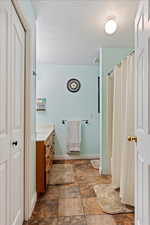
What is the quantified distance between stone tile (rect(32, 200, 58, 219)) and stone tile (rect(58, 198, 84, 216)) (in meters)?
0.06

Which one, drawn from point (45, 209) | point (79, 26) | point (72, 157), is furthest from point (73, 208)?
point (72, 157)

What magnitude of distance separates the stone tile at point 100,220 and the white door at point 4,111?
3.07 ft

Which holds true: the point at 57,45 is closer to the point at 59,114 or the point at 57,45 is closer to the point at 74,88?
the point at 74,88

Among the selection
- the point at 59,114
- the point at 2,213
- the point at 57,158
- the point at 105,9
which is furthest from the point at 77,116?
the point at 2,213

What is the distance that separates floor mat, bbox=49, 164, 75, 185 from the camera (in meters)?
3.25

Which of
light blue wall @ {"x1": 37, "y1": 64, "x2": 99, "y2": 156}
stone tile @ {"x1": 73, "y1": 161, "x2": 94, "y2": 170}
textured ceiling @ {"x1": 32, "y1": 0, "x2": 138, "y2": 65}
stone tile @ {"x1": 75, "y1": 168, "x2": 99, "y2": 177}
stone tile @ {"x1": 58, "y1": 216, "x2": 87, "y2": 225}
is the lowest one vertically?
stone tile @ {"x1": 73, "y1": 161, "x2": 94, "y2": 170}

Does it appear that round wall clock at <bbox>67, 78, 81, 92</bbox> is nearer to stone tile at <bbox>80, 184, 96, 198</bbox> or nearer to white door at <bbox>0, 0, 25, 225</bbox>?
stone tile at <bbox>80, 184, 96, 198</bbox>

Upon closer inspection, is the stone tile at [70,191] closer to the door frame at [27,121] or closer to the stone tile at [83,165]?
the door frame at [27,121]

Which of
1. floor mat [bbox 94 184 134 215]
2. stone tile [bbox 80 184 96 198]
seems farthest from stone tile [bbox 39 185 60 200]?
floor mat [bbox 94 184 134 215]

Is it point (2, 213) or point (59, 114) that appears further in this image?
point (59, 114)

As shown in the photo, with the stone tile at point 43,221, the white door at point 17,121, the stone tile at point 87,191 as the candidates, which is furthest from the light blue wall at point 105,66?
the white door at point 17,121

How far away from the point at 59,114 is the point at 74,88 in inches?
31.0

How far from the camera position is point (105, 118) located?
12.2 feet

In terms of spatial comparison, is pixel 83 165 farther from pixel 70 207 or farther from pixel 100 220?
pixel 100 220
